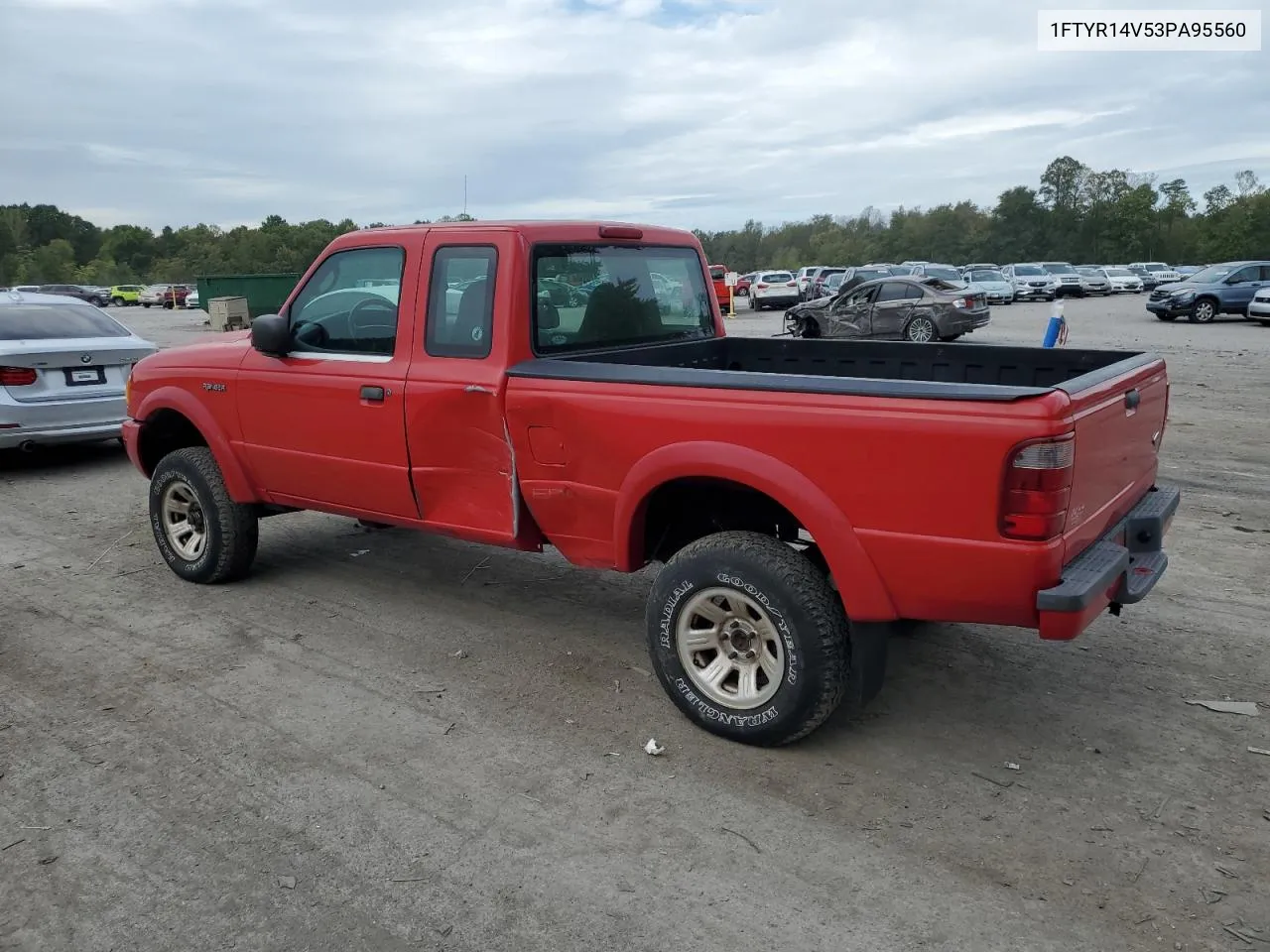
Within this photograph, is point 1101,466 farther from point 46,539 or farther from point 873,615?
point 46,539

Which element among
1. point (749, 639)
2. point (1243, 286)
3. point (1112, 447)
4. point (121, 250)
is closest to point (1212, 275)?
point (1243, 286)

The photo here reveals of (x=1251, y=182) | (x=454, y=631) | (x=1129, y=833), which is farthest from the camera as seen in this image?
(x=1251, y=182)

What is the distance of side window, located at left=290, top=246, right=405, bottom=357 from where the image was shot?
4750mm

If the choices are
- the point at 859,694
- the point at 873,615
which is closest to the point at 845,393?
the point at 873,615

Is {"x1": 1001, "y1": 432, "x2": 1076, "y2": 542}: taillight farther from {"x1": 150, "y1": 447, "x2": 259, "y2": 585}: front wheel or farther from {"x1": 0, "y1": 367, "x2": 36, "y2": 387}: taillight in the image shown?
{"x1": 0, "y1": 367, "x2": 36, "y2": 387}: taillight

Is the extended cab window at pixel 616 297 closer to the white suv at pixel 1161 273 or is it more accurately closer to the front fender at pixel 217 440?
the front fender at pixel 217 440

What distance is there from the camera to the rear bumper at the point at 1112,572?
9.92ft

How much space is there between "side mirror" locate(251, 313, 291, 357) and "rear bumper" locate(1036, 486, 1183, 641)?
3790 millimetres

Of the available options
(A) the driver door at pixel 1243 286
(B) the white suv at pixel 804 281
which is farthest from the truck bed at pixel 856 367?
(B) the white suv at pixel 804 281

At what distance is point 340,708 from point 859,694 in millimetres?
2168

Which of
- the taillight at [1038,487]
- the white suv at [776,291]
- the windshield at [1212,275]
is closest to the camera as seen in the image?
the taillight at [1038,487]

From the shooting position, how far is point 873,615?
132 inches

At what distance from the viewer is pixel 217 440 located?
549 centimetres

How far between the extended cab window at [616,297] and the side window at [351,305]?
31.0 inches
